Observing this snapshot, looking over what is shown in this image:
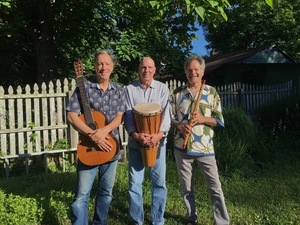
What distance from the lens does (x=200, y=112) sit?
13.5 ft

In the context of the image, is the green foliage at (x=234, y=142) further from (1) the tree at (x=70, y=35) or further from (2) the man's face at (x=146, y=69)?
(2) the man's face at (x=146, y=69)

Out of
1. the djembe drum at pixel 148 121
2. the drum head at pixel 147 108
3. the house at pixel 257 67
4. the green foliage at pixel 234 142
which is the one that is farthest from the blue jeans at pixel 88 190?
the house at pixel 257 67

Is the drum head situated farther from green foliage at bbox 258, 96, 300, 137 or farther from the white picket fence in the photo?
green foliage at bbox 258, 96, 300, 137

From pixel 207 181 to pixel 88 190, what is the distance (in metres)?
1.33

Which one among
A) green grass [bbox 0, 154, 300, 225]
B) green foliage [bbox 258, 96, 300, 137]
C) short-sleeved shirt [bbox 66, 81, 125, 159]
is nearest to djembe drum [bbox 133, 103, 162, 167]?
short-sleeved shirt [bbox 66, 81, 125, 159]

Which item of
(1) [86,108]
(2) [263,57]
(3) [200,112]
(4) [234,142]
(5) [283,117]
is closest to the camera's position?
(1) [86,108]

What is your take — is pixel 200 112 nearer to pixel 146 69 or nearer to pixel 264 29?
pixel 146 69

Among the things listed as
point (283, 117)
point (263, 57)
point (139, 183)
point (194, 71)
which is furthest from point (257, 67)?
point (139, 183)

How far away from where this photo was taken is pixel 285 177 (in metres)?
6.45

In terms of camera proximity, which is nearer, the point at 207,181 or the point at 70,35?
the point at 207,181

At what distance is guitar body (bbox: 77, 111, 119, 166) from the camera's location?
3768 millimetres

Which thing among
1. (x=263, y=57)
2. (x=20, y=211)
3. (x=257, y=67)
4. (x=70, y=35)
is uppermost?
(x=263, y=57)

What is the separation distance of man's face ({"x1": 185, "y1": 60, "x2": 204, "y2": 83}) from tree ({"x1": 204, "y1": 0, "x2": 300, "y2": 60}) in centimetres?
2482

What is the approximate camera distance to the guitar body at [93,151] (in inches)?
148
